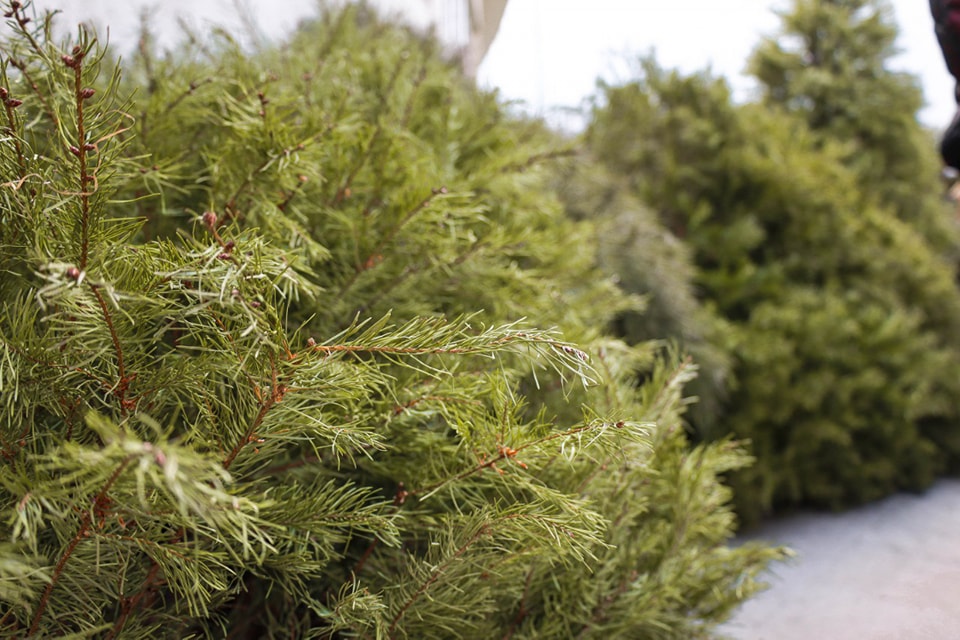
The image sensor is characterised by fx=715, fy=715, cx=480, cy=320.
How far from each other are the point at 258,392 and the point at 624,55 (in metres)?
2.91

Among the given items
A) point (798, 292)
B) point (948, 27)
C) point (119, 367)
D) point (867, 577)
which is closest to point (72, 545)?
point (119, 367)

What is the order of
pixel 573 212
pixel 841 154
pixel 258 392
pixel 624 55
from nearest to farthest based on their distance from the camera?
pixel 258 392, pixel 573 212, pixel 624 55, pixel 841 154

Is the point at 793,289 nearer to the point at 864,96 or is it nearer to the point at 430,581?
the point at 864,96

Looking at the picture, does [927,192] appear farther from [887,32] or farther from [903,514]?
[903,514]

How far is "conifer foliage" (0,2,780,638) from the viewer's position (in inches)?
19.6

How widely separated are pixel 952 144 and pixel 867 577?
128 centimetres

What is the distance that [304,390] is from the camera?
0.51m

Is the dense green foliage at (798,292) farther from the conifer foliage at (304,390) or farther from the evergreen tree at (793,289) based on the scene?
the conifer foliage at (304,390)

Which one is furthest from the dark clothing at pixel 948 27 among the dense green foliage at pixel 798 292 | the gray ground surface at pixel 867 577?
the dense green foliage at pixel 798 292

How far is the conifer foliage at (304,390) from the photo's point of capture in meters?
0.50

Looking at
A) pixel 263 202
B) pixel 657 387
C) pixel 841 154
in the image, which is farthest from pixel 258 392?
pixel 841 154

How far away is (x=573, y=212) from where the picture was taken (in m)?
2.05

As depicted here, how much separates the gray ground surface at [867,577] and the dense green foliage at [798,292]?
15 cm

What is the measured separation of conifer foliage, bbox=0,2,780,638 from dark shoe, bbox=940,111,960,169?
56cm
